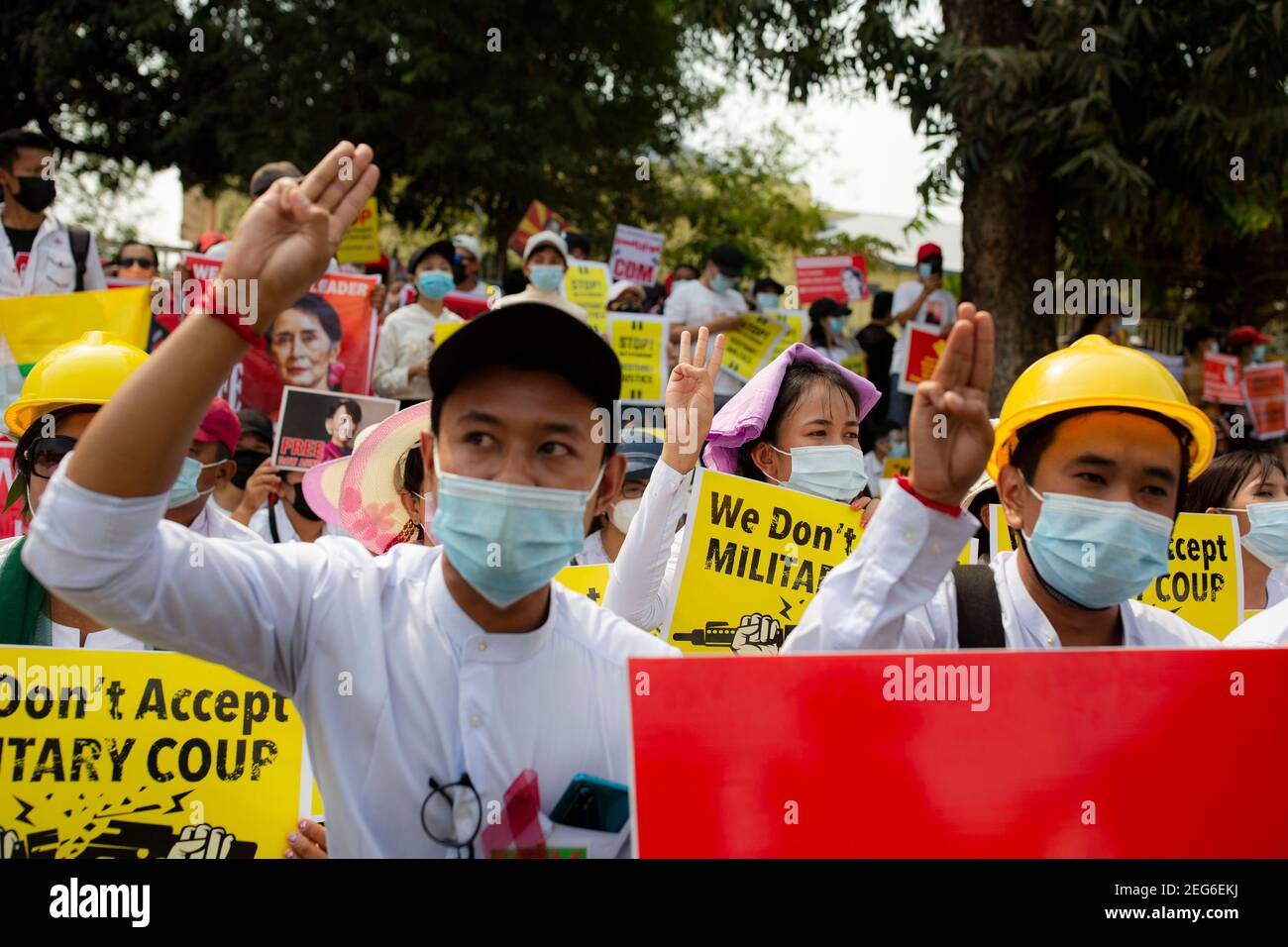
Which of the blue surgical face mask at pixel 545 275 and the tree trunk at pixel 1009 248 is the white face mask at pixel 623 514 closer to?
the blue surgical face mask at pixel 545 275

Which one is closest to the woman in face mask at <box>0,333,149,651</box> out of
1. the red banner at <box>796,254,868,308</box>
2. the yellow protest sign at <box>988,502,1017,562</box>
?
the yellow protest sign at <box>988,502,1017,562</box>

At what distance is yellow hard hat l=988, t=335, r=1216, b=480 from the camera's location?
10.3ft

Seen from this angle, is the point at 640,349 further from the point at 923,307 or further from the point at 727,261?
the point at 923,307

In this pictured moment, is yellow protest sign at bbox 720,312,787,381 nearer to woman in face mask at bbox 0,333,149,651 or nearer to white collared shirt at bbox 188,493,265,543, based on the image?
white collared shirt at bbox 188,493,265,543

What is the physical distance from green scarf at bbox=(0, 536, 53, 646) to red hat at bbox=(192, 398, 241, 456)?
2.86 ft

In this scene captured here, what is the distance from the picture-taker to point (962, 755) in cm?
254

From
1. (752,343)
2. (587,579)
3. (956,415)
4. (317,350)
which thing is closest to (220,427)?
(587,579)

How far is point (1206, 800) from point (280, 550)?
1771mm

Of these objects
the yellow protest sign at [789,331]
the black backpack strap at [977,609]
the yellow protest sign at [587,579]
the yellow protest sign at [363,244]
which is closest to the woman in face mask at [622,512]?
the yellow protest sign at [587,579]

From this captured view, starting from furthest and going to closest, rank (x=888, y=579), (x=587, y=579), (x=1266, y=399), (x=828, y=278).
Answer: (x=828, y=278) < (x=1266, y=399) < (x=587, y=579) < (x=888, y=579)

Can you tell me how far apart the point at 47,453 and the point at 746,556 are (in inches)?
85.7

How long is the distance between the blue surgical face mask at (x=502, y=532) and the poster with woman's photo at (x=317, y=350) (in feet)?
20.2

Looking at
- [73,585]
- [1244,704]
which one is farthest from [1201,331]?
[73,585]

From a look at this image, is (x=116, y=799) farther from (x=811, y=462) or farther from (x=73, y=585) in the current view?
(x=811, y=462)
